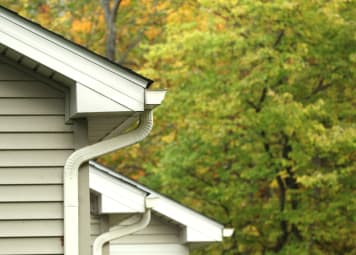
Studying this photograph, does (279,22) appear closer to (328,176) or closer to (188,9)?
(328,176)

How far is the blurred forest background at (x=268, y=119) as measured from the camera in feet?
88.4

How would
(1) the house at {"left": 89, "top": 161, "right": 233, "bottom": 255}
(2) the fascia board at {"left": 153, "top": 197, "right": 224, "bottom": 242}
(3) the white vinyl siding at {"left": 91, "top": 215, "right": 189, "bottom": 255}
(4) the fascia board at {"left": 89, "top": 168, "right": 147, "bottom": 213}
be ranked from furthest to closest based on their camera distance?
(3) the white vinyl siding at {"left": 91, "top": 215, "right": 189, "bottom": 255} → (2) the fascia board at {"left": 153, "top": 197, "right": 224, "bottom": 242} → (1) the house at {"left": 89, "top": 161, "right": 233, "bottom": 255} → (4) the fascia board at {"left": 89, "top": 168, "right": 147, "bottom": 213}

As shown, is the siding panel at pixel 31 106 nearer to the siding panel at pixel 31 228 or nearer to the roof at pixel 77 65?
the roof at pixel 77 65

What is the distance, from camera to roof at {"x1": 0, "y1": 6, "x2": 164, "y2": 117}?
360 inches

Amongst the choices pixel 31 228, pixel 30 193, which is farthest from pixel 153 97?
pixel 31 228

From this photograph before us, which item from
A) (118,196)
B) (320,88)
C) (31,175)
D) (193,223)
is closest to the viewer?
(31,175)

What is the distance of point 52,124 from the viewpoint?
9.57 meters

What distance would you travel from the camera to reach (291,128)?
87.7 ft

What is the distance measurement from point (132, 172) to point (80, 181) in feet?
100

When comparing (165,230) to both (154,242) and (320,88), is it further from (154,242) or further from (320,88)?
(320,88)

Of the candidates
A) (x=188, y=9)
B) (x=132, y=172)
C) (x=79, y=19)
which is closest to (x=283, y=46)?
(x=188, y=9)

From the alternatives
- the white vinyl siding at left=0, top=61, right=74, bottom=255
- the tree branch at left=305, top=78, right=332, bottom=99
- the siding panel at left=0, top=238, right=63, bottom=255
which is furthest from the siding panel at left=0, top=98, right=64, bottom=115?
the tree branch at left=305, top=78, right=332, bottom=99

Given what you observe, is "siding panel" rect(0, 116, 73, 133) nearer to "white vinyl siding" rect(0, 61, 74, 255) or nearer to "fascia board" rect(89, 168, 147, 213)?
"white vinyl siding" rect(0, 61, 74, 255)

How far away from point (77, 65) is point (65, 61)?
0.34ft
